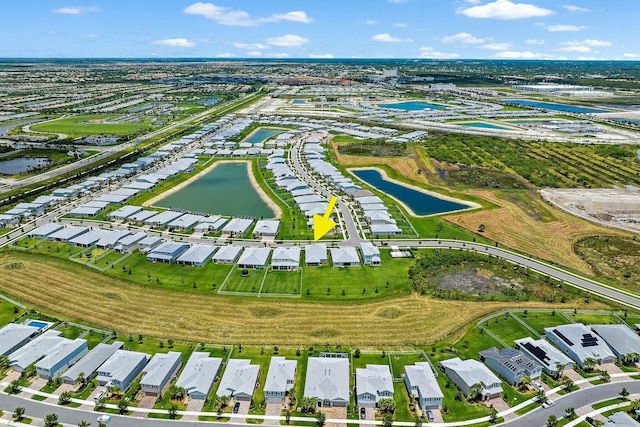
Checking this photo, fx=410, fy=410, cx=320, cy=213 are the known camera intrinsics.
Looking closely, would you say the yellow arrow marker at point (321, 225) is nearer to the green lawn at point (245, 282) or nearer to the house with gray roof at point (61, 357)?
A: the green lawn at point (245, 282)

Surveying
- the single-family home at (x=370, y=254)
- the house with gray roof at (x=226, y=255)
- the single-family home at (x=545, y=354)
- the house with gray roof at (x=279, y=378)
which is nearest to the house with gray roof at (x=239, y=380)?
the house with gray roof at (x=279, y=378)

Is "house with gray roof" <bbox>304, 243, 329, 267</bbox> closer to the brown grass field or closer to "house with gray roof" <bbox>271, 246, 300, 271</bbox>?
"house with gray roof" <bbox>271, 246, 300, 271</bbox>

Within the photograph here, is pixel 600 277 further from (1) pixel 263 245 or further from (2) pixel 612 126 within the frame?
(2) pixel 612 126

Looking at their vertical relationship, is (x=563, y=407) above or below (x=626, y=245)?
below

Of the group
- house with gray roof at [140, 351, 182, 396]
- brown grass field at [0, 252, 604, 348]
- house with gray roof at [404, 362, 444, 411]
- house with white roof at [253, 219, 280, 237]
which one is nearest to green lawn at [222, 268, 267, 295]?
brown grass field at [0, 252, 604, 348]

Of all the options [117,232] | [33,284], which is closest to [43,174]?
[117,232]

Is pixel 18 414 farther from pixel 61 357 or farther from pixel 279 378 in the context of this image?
pixel 279 378

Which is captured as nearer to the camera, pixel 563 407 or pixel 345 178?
pixel 563 407
